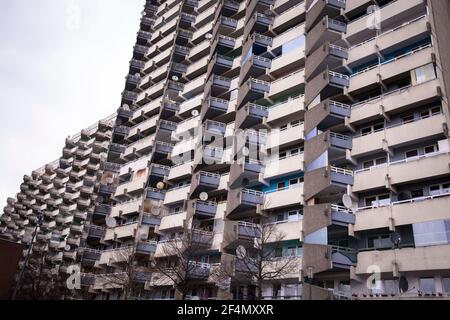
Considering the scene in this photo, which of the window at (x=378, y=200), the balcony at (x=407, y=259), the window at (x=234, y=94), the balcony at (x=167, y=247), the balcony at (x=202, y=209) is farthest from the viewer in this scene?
the window at (x=234, y=94)

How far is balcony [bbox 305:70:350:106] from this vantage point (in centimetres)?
3228

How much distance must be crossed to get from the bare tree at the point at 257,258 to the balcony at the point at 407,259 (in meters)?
4.97

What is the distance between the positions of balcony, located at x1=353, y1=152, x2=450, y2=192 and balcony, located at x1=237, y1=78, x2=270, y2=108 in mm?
14091

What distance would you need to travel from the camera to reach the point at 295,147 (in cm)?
3525

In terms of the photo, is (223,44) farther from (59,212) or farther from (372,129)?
(59,212)

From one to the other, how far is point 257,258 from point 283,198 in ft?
19.9

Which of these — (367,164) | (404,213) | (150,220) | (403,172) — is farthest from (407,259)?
(150,220)

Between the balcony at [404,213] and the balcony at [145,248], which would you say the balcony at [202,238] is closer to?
the balcony at [145,248]

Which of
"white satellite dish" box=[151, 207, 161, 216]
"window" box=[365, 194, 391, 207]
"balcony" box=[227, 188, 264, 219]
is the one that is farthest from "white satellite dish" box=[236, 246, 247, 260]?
"white satellite dish" box=[151, 207, 161, 216]

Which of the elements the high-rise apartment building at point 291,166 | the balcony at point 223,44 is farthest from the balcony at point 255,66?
the balcony at point 223,44

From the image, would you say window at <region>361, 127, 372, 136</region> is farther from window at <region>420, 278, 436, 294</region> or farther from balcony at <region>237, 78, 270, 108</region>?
window at <region>420, 278, 436, 294</region>

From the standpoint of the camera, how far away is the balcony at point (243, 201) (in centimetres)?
3294
